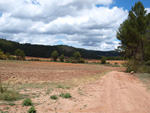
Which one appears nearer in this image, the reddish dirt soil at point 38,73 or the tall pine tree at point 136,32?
the reddish dirt soil at point 38,73

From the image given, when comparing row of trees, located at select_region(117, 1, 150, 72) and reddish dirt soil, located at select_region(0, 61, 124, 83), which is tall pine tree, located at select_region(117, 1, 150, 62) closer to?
row of trees, located at select_region(117, 1, 150, 72)

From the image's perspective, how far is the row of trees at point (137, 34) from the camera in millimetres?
29420

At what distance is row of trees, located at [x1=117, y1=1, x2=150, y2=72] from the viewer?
96.5 feet

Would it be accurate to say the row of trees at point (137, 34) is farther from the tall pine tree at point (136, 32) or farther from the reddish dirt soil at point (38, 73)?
the reddish dirt soil at point (38, 73)

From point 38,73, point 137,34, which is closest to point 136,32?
point 137,34

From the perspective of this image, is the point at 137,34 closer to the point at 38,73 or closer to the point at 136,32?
the point at 136,32

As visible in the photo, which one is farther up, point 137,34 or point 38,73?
point 137,34

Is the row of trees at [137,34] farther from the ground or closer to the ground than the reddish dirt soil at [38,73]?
farther from the ground

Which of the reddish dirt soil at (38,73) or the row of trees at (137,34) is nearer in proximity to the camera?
the reddish dirt soil at (38,73)

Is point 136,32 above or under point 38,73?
above

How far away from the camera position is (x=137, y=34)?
29.5 m

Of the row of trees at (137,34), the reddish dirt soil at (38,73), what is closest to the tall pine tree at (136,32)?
the row of trees at (137,34)

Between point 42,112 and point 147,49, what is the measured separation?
87.7ft

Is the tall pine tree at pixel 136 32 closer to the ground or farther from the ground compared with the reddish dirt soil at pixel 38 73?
farther from the ground
